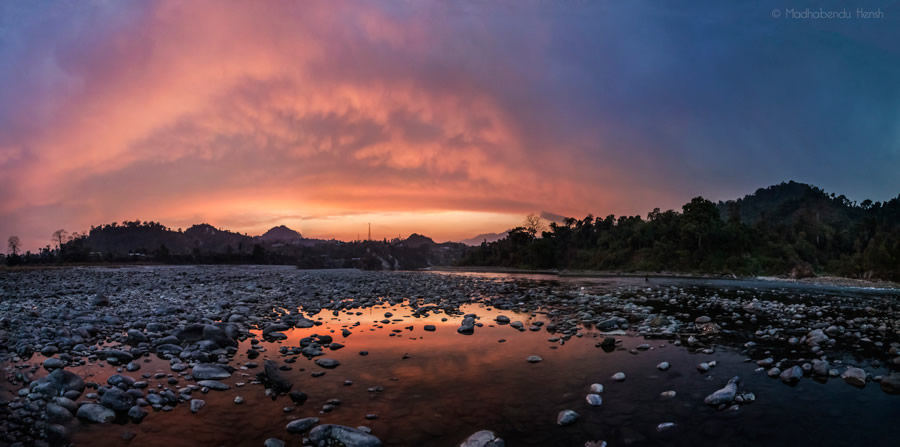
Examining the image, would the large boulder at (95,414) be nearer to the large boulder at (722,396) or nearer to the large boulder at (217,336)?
the large boulder at (217,336)

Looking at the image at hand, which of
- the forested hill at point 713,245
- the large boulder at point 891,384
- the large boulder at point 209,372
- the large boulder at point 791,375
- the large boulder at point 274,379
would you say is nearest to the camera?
the large boulder at point 274,379

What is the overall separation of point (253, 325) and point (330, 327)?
2.59m

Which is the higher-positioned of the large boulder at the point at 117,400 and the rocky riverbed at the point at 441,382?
the large boulder at the point at 117,400

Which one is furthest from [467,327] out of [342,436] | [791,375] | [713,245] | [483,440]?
[713,245]

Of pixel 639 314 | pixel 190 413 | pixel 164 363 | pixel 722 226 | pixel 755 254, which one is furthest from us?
pixel 722 226

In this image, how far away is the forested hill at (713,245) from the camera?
63750 millimetres

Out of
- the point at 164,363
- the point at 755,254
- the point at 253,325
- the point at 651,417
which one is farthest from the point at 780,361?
the point at 755,254

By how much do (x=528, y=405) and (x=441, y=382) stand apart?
6.47 ft

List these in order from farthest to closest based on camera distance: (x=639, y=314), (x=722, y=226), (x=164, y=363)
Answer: (x=722, y=226) < (x=639, y=314) < (x=164, y=363)

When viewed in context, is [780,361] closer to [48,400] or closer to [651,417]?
[651,417]

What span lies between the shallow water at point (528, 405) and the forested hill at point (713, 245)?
59952 millimetres

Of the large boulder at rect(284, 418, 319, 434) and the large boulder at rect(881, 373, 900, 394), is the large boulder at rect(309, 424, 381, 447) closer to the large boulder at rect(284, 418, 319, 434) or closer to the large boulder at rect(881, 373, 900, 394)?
the large boulder at rect(284, 418, 319, 434)

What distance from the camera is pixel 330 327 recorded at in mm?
13656

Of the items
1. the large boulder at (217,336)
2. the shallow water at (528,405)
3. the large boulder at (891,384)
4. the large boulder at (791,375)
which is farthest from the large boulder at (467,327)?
the large boulder at (891,384)
